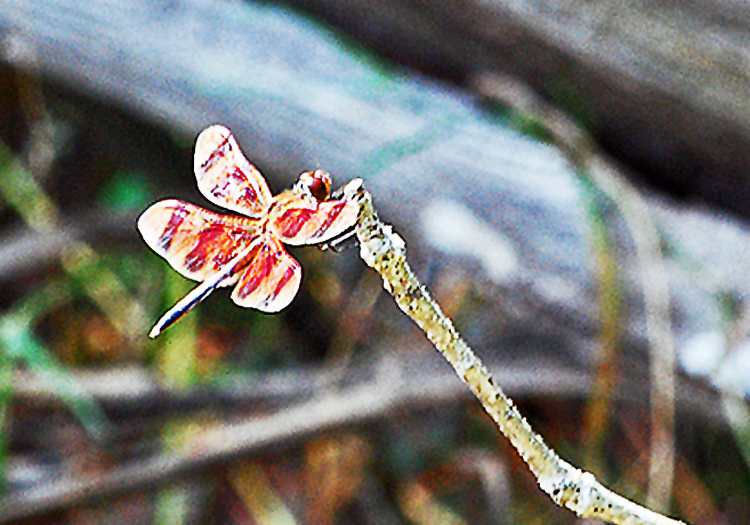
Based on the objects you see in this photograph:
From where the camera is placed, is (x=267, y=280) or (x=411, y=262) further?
(x=411, y=262)

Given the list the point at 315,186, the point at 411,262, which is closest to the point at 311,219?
the point at 315,186

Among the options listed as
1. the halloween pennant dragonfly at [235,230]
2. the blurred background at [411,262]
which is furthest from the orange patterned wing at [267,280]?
the blurred background at [411,262]

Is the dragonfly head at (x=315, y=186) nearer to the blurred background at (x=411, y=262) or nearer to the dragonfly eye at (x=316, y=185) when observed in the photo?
the dragonfly eye at (x=316, y=185)

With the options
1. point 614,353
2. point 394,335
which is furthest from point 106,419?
point 614,353

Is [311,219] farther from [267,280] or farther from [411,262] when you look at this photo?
Result: [411,262]

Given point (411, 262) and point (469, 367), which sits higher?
point (469, 367)
